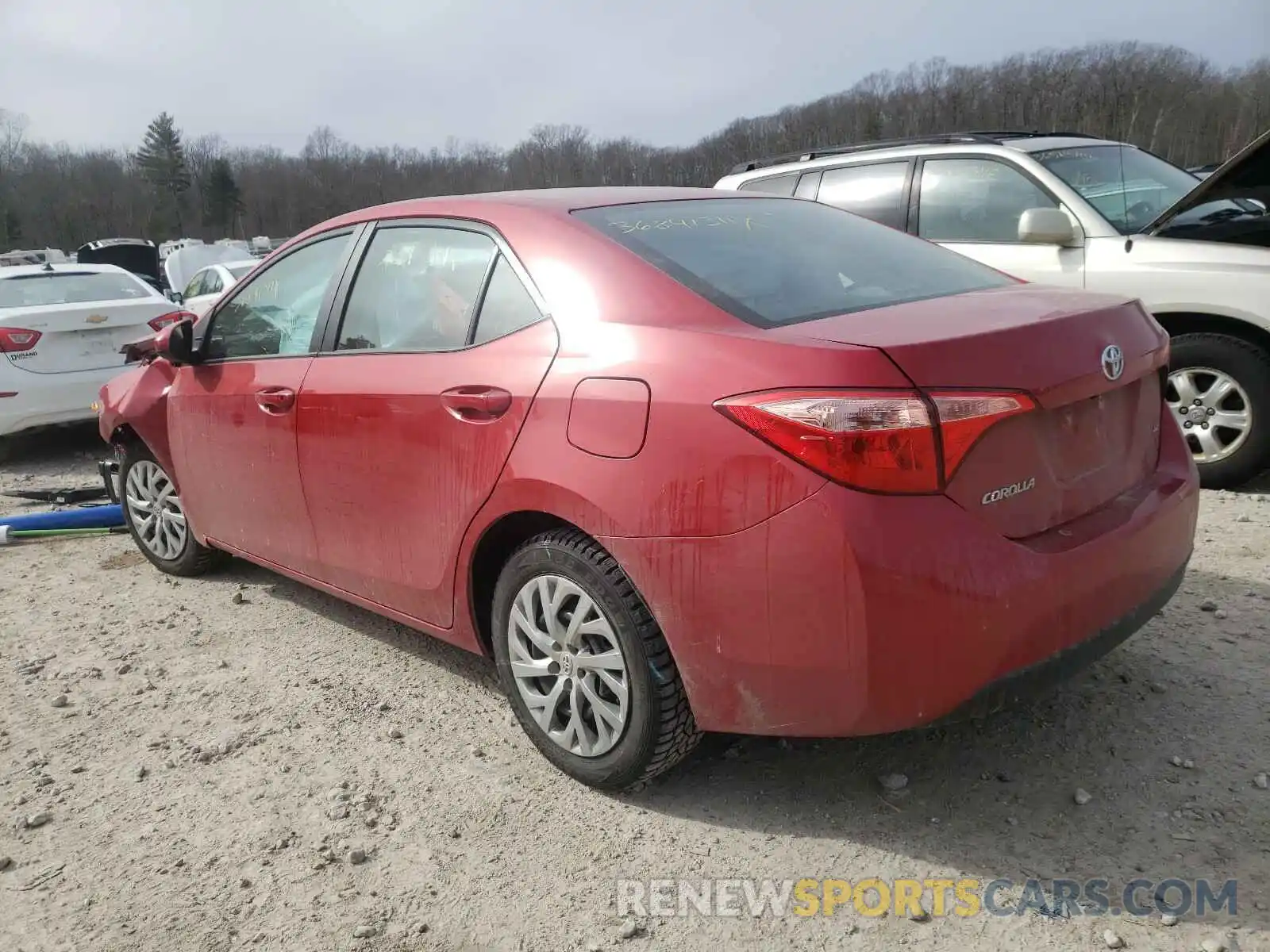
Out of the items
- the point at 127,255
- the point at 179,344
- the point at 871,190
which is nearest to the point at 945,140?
the point at 871,190

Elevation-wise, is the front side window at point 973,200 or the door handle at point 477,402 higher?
the front side window at point 973,200

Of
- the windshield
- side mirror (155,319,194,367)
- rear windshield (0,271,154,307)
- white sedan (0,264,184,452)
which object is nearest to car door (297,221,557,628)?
side mirror (155,319,194,367)

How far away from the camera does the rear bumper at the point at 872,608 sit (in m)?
2.13

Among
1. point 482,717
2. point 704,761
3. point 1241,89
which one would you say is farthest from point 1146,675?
point 1241,89

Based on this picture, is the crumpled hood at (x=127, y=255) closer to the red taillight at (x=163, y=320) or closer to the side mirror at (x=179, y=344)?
the red taillight at (x=163, y=320)

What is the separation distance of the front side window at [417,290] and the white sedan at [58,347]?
203 inches

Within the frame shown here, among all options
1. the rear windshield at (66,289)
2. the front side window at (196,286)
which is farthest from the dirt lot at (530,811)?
the front side window at (196,286)

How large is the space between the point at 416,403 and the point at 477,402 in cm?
30

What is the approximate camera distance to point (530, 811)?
2732mm

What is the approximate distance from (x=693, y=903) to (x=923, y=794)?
736mm

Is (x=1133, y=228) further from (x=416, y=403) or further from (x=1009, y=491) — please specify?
(x=416, y=403)

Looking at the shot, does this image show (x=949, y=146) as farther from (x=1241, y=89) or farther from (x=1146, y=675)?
(x=1241, y=89)

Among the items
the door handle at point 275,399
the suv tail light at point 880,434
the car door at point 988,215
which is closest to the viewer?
the suv tail light at point 880,434

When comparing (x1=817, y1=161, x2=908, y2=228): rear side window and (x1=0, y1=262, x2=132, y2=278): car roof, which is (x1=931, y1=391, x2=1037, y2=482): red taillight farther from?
(x1=0, y1=262, x2=132, y2=278): car roof
